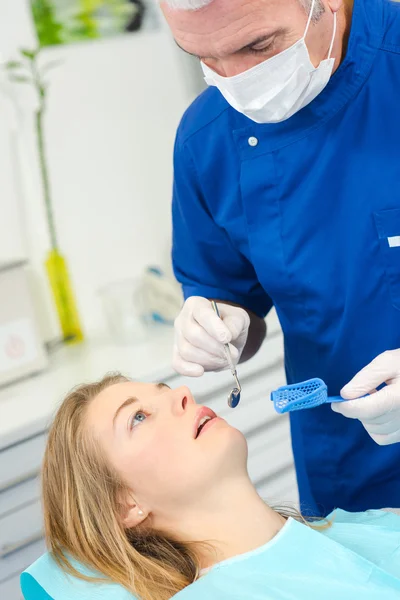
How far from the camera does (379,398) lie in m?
1.22

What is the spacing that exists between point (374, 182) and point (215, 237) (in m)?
0.38

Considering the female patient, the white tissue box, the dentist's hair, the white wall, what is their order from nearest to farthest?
1. the dentist's hair
2. the female patient
3. the white tissue box
4. the white wall

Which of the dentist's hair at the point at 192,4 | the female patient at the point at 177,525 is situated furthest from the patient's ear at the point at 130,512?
the dentist's hair at the point at 192,4

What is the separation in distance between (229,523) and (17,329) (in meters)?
1.24

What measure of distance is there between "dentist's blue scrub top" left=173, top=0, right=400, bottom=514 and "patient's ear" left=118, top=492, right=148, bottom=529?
39 cm

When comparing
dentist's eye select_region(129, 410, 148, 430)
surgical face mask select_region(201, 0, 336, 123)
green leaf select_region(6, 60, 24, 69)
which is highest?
green leaf select_region(6, 60, 24, 69)

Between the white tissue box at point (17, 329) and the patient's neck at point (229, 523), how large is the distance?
1143 millimetres

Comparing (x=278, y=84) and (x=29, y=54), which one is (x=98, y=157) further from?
(x=278, y=84)

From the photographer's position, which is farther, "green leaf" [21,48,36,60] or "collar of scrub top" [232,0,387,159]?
"green leaf" [21,48,36,60]

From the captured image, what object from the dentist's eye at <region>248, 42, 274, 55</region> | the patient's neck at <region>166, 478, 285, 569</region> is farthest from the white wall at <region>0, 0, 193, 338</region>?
the dentist's eye at <region>248, 42, 274, 55</region>

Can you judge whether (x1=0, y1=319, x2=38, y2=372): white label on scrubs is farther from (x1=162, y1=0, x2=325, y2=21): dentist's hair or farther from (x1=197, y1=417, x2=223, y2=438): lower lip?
(x1=162, y1=0, x2=325, y2=21): dentist's hair

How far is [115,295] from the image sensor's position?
2695mm

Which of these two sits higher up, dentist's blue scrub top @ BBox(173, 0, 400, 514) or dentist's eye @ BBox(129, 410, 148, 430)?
dentist's blue scrub top @ BBox(173, 0, 400, 514)

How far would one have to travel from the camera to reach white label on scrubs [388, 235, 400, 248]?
4.36 feet
